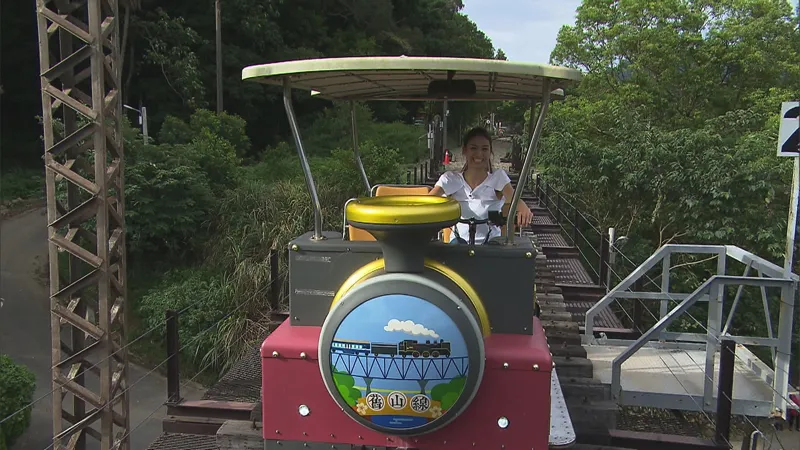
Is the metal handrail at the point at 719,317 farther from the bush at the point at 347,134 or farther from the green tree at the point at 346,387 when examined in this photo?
the bush at the point at 347,134

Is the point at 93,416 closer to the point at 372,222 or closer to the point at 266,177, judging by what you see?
the point at 372,222

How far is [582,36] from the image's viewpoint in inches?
938

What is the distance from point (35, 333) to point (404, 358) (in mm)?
11570

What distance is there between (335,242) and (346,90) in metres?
1.41

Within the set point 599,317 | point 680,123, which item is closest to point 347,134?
point 680,123

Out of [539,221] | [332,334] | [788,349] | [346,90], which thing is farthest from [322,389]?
[539,221]

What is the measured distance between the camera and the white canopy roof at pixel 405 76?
2.59 metres

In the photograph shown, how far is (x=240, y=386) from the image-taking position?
498 centimetres

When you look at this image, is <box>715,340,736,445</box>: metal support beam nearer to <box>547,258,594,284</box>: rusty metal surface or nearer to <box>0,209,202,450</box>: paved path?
<box>547,258,594,284</box>: rusty metal surface

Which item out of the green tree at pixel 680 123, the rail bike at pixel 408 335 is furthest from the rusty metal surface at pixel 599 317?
the rail bike at pixel 408 335

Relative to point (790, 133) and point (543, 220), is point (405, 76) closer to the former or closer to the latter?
point (790, 133)

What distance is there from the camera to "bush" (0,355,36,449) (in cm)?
796

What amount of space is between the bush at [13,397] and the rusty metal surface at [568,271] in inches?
272

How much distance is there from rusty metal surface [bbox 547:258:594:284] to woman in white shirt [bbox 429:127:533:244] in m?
4.43
